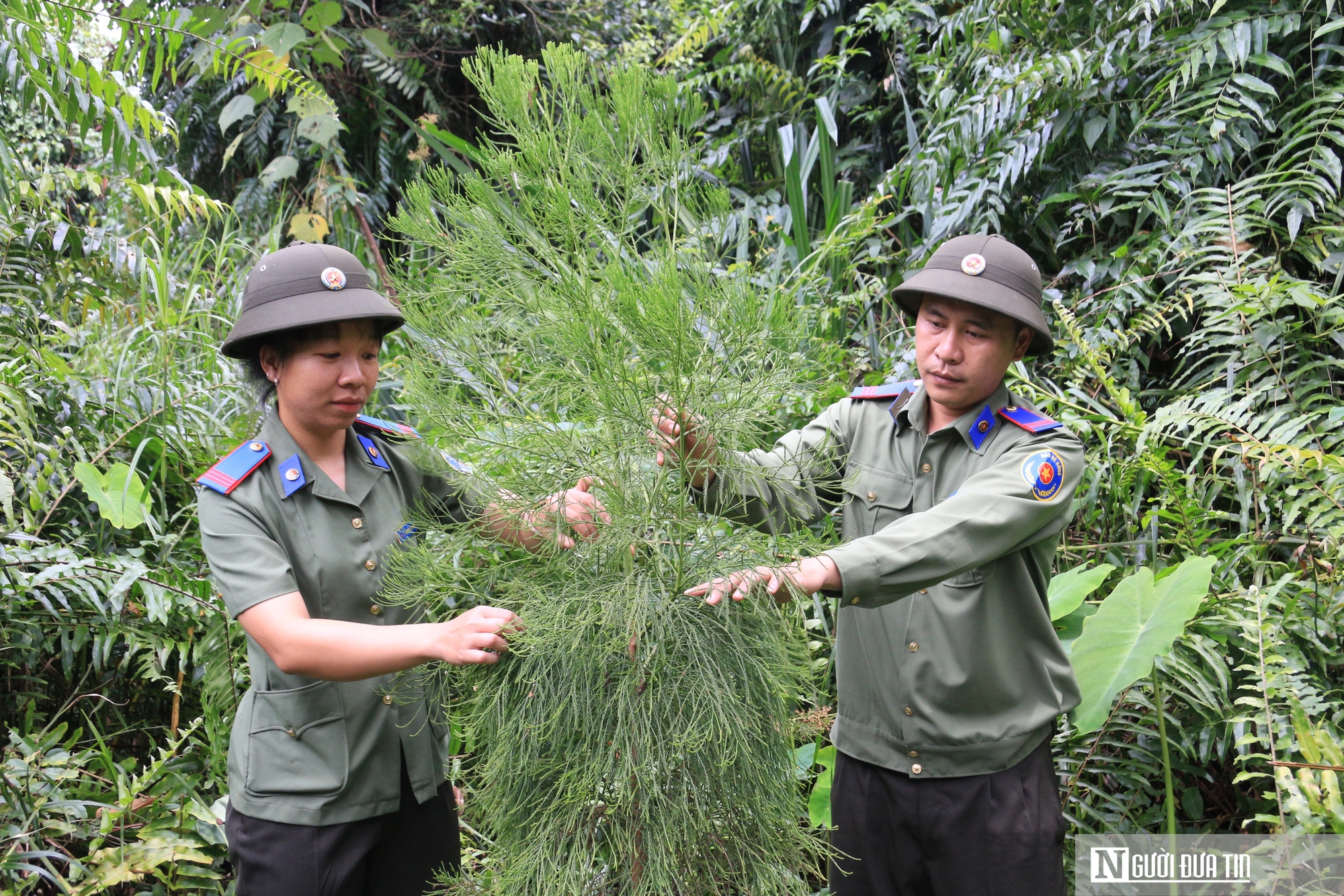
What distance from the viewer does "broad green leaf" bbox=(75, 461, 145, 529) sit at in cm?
288

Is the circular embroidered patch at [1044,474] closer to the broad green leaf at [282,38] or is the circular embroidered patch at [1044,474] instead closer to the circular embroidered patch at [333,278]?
the circular embroidered patch at [333,278]

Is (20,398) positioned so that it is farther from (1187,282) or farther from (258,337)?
(1187,282)

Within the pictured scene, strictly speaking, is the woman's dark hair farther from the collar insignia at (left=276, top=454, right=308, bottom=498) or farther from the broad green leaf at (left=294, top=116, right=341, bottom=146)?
the broad green leaf at (left=294, top=116, right=341, bottom=146)

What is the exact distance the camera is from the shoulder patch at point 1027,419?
198 centimetres

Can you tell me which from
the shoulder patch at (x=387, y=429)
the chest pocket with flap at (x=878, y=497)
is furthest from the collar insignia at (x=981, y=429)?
the shoulder patch at (x=387, y=429)

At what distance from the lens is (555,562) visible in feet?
5.55

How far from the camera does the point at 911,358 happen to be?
3.65 m

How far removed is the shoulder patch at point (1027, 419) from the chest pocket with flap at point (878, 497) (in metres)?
0.26

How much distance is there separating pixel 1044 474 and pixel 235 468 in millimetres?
1599

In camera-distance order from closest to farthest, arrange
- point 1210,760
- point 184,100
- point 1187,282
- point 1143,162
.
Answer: point 1210,760
point 1187,282
point 1143,162
point 184,100

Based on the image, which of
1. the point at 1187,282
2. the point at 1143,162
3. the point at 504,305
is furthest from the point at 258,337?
the point at 1143,162

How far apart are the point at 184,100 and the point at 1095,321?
18.7 feet

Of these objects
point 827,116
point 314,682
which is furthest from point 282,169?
point 314,682

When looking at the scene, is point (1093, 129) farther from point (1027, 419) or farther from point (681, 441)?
point (681, 441)
